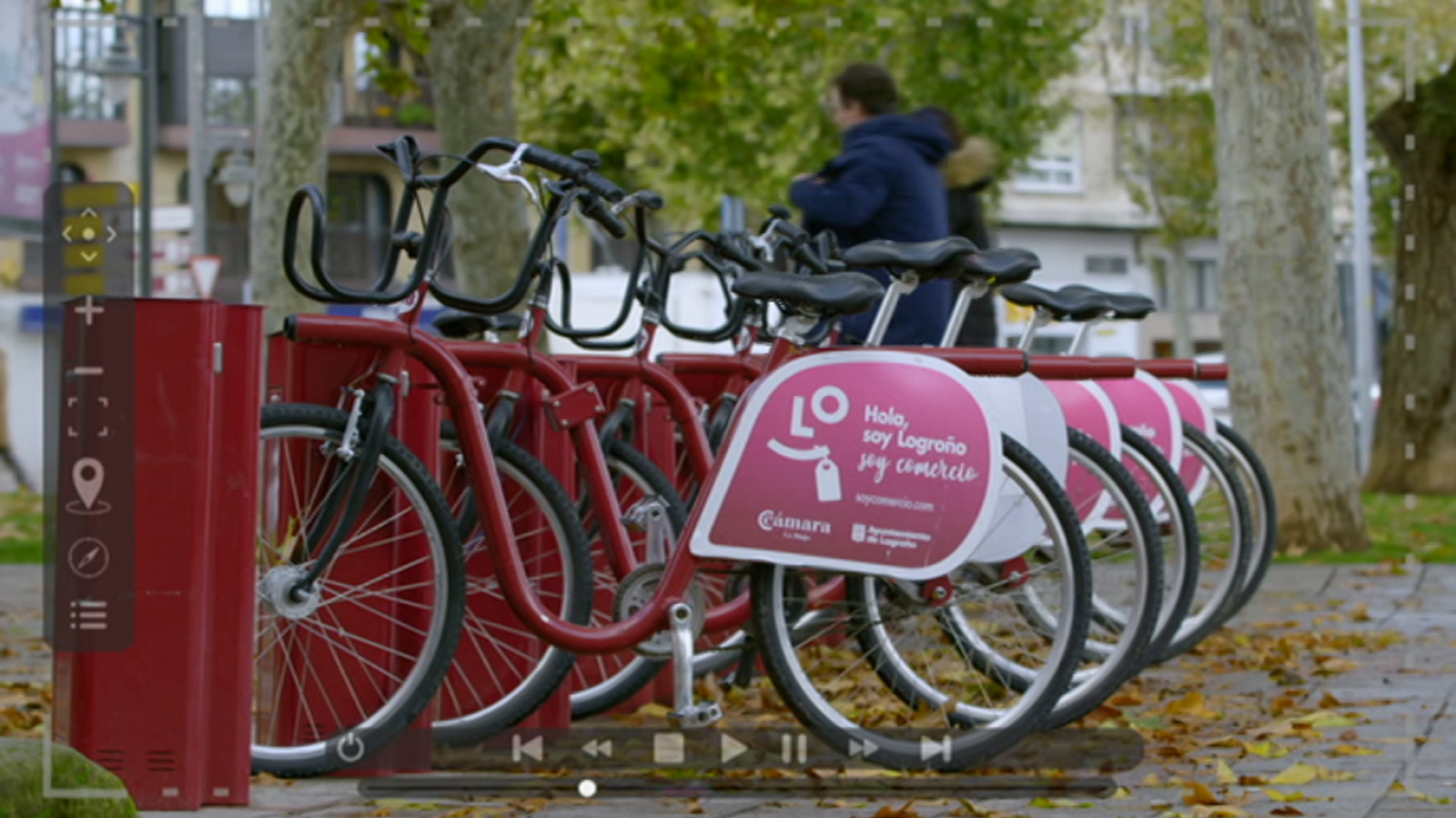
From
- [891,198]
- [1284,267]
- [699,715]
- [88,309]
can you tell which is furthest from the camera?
[1284,267]

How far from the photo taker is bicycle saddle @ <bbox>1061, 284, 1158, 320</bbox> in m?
6.57

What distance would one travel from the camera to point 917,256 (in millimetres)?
5641

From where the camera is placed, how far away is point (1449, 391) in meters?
20.2

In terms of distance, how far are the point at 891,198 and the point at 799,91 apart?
24.5 meters

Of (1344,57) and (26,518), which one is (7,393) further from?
(1344,57)

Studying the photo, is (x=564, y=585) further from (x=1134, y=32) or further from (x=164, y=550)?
(x=1134, y=32)

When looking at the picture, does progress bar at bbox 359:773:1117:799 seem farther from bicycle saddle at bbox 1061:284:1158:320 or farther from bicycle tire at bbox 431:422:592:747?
bicycle saddle at bbox 1061:284:1158:320

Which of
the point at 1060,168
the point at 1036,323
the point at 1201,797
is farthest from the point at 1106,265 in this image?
the point at 1201,797

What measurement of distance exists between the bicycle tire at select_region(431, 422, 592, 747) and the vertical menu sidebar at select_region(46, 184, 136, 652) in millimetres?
956

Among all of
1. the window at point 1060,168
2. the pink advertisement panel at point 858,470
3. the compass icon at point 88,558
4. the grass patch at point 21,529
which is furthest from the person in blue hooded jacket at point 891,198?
the window at point 1060,168

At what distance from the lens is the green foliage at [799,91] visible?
1074 inches

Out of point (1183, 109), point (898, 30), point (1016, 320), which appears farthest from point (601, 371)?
point (1016, 320)

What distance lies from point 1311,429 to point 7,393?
8.51m

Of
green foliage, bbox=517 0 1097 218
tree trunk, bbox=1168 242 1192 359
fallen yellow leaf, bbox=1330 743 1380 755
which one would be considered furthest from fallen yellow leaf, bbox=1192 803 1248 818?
tree trunk, bbox=1168 242 1192 359
